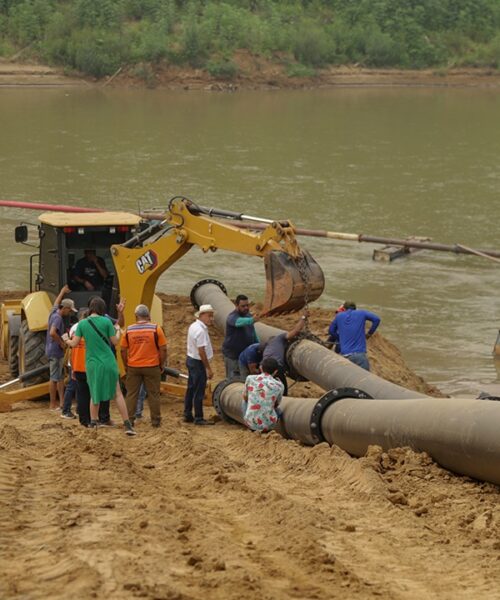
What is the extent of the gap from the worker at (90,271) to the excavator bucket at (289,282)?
2.92 metres

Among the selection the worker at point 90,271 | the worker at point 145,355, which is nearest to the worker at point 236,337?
the worker at point 145,355

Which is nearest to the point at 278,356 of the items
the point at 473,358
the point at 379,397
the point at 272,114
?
the point at 379,397

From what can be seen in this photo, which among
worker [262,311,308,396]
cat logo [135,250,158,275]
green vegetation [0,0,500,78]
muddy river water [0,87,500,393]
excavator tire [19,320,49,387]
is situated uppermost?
→ green vegetation [0,0,500,78]

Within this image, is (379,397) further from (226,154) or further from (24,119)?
(24,119)

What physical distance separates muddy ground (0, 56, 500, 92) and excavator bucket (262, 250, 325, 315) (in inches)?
2179

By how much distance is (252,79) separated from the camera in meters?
73.1

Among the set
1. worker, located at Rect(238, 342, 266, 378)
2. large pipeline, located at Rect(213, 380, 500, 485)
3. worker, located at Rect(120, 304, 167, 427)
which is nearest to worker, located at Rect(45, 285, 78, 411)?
worker, located at Rect(120, 304, 167, 427)

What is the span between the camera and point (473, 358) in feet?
69.7

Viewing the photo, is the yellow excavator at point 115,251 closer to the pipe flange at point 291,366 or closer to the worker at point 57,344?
the worker at point 57,344

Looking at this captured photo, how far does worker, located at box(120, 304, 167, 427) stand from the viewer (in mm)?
13977

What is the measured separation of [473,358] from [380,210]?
51.0 feet

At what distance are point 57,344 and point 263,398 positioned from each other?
2730 millimetres

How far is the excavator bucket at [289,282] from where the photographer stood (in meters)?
13.8

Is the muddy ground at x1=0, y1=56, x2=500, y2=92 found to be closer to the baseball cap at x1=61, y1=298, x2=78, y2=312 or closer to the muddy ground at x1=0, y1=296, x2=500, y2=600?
the baseball cap at x1=61, y1=298, x2=78, y2=312
